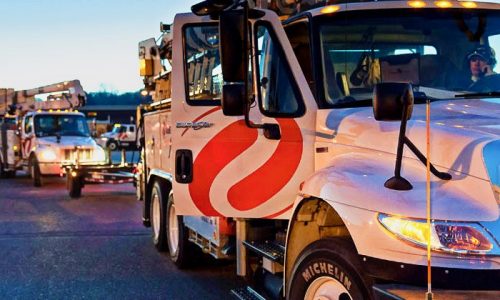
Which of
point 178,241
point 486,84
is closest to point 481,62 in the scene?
point 486,84

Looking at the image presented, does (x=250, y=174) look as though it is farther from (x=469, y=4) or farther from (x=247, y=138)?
(x=469, y=4)

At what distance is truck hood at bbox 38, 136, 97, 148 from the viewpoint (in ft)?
68.2

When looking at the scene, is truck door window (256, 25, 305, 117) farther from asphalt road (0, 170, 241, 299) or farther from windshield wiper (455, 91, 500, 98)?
asphalt road (0, 170, 241, 299)

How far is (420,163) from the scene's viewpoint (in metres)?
4.08

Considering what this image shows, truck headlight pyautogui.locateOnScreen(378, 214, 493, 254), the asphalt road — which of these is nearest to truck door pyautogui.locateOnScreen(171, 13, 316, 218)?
truck headlight pyautogui.locateOnScreen(378, 214, 493, 254)

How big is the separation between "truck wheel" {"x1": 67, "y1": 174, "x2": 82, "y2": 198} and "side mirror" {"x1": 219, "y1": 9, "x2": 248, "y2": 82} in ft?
42.9

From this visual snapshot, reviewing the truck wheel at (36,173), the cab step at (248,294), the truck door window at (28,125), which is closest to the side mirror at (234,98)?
the cab step at (248,294)

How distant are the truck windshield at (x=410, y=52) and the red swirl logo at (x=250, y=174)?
1.47 ft

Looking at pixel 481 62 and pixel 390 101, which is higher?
pixel 481 62

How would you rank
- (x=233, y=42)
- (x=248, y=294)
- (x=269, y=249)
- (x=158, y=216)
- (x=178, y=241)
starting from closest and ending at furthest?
(x=233, y=42)
(x=269, y=249)
(x=248, y=294)
(x=178, y=241)
(x=158, y=216)

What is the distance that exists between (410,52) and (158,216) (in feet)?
17.1

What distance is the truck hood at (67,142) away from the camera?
2078cm

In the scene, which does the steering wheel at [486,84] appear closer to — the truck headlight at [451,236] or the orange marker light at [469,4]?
the orange marker light at [469,4]

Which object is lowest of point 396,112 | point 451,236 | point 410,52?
point 451,236
